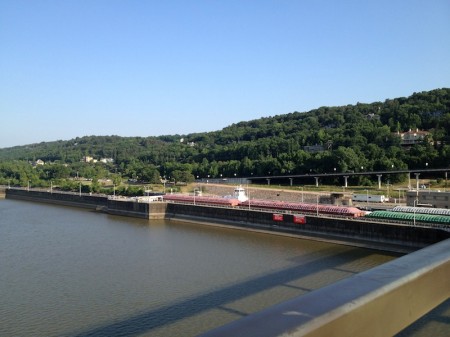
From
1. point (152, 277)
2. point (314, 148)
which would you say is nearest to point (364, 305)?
point (152, 277)

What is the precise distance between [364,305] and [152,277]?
12.9 metres

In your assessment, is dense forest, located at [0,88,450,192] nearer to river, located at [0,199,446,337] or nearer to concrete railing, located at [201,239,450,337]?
river, located at [0,199,446,337]

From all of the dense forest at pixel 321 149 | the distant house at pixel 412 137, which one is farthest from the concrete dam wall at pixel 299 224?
the distant house at pixel 412 137

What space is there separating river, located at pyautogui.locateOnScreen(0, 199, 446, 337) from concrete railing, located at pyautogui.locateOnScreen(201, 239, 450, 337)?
6.44m

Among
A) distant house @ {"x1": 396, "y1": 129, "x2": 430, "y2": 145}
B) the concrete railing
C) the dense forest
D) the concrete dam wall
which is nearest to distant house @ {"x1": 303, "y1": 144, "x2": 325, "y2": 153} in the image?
the dense forest

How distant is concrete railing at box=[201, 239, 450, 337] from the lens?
161 inches

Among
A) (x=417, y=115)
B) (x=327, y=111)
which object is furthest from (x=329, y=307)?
(x=327, y=111)

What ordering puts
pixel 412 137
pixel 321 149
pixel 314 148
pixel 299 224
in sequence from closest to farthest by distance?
1. pixel 299 224
2. pixel 412 137
3. pixel 321 149
4. pixel 314 148

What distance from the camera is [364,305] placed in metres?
4.80

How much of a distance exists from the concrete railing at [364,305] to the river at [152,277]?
6.44m

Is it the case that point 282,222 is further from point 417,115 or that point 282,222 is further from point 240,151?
point 417,115

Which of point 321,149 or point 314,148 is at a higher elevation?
point 314,148

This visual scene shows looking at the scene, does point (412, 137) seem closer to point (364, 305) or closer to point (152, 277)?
point (152, 277)

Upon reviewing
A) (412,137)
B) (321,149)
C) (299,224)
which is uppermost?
(412,137)
